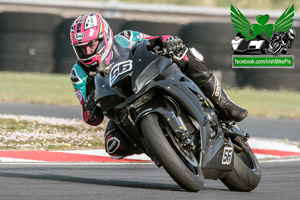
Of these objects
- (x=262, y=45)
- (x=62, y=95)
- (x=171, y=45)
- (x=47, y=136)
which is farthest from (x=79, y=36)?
(x=62, y=95)

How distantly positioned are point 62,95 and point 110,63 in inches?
376

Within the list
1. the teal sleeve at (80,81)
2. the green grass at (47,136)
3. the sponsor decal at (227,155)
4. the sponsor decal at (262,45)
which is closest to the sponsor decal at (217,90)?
the sponsor decal at (227,155)

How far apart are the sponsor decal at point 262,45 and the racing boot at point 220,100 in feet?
26.3

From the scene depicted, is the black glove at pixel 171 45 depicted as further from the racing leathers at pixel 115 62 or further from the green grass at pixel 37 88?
the green grass at pixel 37 88

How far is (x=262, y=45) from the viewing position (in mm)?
13578

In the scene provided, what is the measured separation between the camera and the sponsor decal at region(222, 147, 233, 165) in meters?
5.35

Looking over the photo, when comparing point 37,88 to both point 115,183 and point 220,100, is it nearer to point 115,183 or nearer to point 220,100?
point 115,183

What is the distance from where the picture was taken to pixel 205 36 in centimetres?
1462

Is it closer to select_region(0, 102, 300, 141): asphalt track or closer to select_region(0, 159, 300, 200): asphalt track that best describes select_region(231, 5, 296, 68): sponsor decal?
select_region(0, 102, 300, 141): asphalt track

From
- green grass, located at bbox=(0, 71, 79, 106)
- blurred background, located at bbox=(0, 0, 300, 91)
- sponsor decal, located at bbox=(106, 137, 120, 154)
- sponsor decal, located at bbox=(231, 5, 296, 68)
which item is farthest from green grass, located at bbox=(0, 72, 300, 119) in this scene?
sponsor decal, located at bbox=(106, 137, 120, 154)

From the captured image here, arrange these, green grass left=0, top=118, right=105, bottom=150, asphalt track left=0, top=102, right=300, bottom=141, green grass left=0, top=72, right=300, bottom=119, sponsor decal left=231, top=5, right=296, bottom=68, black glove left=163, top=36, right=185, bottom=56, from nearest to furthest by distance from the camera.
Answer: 1. black glove left=163, top=36, right=185, bottom=56
2. green grass left=0, top=118, right=105, bottom=150
3. asphalt track left=0, top=102, right=300, bottom=141
4. green grass left=0, top=72, right=300, bottom=119
5. sponsor decal left=231, top=5, right=296, bottom=68

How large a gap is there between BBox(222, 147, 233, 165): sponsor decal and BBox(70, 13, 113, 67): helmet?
1.19 metres

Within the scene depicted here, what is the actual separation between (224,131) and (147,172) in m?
1.28

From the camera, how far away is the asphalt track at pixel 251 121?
1057 centimetres
